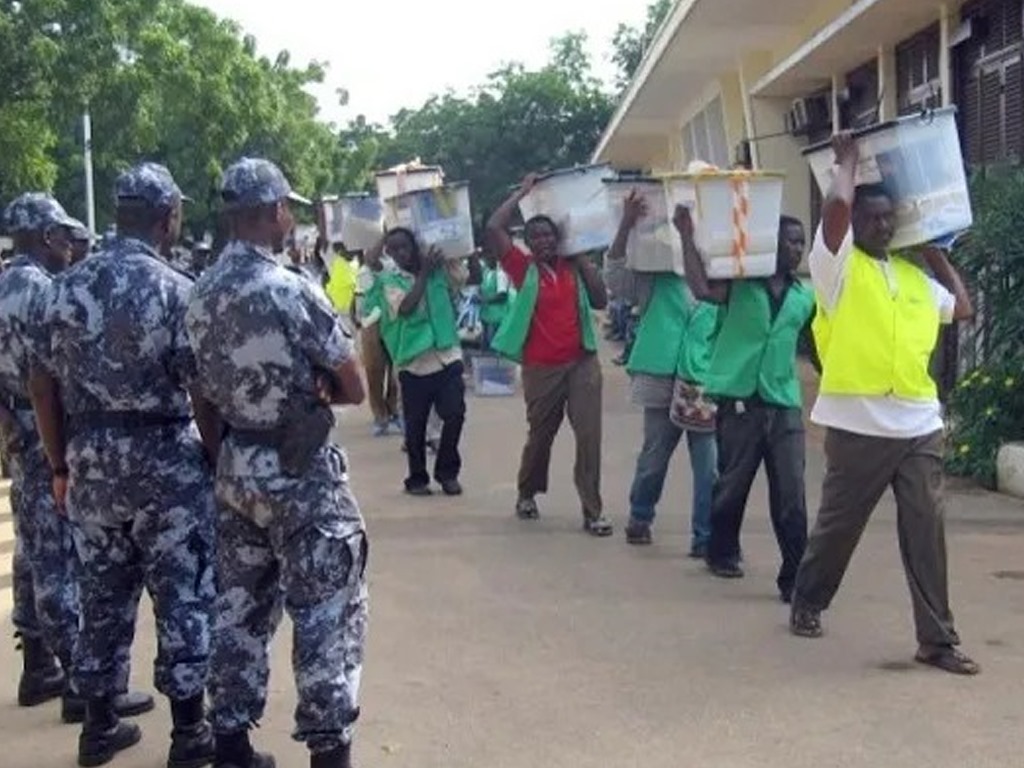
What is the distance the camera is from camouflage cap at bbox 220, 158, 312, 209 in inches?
179

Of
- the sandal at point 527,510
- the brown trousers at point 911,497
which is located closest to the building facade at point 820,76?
the brown trousers at point 911,497

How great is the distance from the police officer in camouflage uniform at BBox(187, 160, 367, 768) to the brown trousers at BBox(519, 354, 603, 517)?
3947 millimetres

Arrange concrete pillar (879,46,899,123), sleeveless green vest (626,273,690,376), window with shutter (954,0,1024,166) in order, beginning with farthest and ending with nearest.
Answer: concrete pillar (879,46,899,123)
window with shutter (954,0,1024,166)
sleeveless green vest (626,273,690,376)

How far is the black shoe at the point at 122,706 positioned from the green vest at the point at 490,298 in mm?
10855

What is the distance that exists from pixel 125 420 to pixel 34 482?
1095 mm

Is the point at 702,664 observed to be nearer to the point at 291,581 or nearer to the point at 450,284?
the point at 291,581

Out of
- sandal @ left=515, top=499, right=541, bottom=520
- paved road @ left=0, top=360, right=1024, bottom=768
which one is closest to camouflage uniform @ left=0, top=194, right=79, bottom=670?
paved road @ left=0, top=360, right=1024, bottom=768

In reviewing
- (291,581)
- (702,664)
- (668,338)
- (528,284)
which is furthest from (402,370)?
(291,581)

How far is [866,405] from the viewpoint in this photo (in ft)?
18.9

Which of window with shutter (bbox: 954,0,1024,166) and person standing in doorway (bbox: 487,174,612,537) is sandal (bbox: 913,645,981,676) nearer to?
person standing in doorway (bbox: 487,174,612,537)

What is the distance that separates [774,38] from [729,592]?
42.7ft

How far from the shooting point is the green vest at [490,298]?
16.4 meters

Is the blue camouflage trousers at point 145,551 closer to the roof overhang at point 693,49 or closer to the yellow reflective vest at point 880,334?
the yellow reflective vest at point 880,334

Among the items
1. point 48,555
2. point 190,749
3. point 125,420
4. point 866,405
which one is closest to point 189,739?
point 190,749
